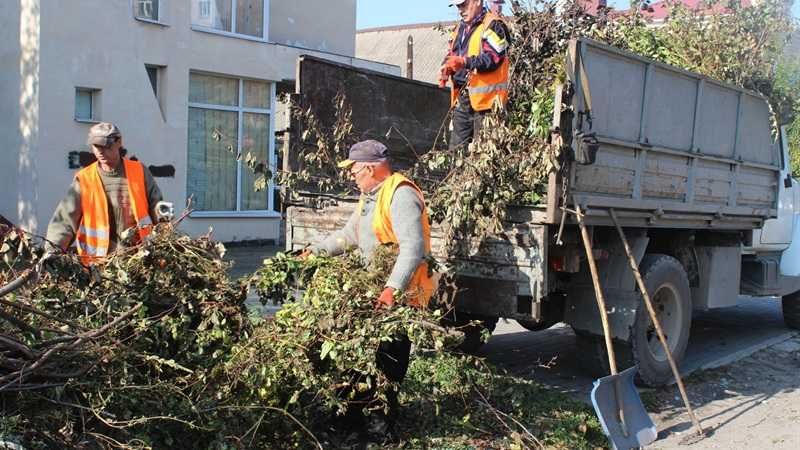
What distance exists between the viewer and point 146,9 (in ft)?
43.5

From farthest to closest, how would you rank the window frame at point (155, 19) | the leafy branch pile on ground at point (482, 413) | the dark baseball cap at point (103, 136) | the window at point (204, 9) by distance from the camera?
1. the window at point (204, 9)
2. the window frame at point (155, 19)
3. the leafy branch pile on ground at point (482, 413)
4. the dark baseball cap at point (103, 136)

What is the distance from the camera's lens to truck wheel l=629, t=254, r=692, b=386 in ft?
21.0

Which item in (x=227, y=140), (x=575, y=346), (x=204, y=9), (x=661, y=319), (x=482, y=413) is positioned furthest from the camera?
(x=227, y=140)

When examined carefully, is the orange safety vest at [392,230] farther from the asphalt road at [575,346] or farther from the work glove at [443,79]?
the work glove at [443,79]

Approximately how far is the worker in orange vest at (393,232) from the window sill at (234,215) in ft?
32.2

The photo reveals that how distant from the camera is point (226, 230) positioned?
1470cm

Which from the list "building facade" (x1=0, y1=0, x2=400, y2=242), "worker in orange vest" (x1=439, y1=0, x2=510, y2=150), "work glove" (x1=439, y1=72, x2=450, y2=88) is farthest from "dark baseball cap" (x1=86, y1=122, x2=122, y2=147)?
"building facade" (x1=0, y1=0, x2=400, y2=242)

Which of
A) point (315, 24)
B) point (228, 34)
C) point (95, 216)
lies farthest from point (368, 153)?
point (315, 24)

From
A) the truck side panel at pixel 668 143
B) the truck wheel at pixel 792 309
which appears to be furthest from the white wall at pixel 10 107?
the truck wheel at pixel 792 309

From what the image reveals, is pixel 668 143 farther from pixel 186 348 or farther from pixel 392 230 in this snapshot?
pixel 186 348

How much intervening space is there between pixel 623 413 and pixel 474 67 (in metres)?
2.82

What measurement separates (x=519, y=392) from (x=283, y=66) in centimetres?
1079

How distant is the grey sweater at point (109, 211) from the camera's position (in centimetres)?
487

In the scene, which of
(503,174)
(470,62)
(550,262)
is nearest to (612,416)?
(550,262)
